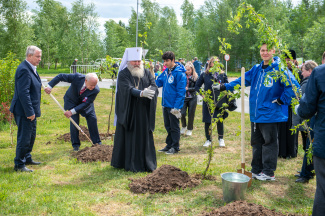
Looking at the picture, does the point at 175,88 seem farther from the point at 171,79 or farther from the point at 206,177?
the point at 206,177

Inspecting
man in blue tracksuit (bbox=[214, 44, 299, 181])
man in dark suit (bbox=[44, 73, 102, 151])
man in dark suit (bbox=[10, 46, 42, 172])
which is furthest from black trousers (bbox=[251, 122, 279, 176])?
man in dark suit (bbox=[10, 46, 42, 172])

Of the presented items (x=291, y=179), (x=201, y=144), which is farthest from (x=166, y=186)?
(x=201, y=144)

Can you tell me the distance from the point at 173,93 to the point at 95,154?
219 cm

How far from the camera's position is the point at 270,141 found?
491cm

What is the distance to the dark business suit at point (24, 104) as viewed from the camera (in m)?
5.32

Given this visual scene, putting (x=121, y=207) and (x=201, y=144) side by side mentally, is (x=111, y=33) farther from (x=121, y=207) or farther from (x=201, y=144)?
(x=121, y=207)

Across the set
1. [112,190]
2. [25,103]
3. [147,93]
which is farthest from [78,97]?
[112,190]

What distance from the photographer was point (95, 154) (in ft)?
20.8

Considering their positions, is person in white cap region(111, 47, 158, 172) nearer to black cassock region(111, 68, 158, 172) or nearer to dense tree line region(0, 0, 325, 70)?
black cassock region(111, 68, 158, 172)

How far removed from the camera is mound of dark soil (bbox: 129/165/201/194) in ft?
15.1

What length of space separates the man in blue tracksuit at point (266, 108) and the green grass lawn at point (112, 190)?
1.45 feet

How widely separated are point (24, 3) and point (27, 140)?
34355 mm

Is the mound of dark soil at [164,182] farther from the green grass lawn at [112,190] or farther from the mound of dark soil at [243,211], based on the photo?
the mound of dark soil at [243,211]

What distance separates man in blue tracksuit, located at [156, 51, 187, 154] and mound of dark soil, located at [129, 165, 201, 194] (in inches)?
77.4
